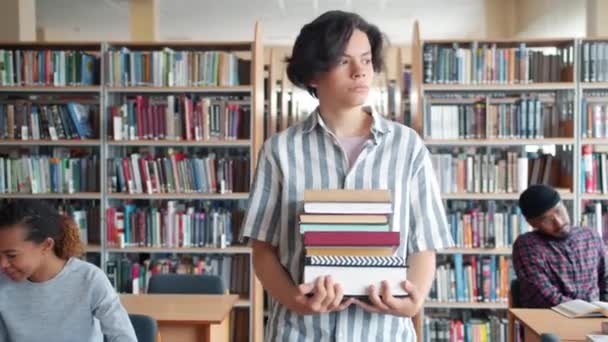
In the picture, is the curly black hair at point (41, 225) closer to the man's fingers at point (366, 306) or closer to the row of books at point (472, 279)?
the man's fingers at point (366, 306)

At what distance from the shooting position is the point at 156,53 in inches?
187

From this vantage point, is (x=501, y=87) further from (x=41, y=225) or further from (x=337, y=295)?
(x=337, y=295)

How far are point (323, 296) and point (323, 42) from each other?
1.46ft

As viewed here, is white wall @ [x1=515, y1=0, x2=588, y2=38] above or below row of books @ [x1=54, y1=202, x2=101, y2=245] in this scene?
above

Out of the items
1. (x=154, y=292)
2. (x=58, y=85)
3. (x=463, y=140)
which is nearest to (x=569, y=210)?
(x=463, y=140)

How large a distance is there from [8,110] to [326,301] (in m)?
4.43

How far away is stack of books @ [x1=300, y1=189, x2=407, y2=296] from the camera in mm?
1017

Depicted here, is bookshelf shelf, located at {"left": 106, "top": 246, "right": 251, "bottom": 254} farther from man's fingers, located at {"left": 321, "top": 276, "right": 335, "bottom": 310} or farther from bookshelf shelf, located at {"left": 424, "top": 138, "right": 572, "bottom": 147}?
man's fingers, located at {"left": 321, "top": 276, "right": 335, "bottom": 310}

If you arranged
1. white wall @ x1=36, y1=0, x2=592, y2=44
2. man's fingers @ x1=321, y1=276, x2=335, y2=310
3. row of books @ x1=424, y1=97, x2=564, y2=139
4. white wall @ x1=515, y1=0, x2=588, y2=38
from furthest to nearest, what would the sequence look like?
white wall @ x1=36, y1=0, x2=592, y2=44, white wall @ x1=515, y1=0, x2=588, y2=38, row of books @ x1=424, y1=97, x2=564, y2=139, man's fingers @ x1=321, y1=276, x2=335, y2=310

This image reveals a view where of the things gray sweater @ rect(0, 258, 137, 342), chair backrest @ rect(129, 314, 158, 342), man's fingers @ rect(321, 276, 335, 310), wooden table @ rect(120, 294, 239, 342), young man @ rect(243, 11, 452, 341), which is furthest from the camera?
wooden table @ rect(120, 294, 239, 342)

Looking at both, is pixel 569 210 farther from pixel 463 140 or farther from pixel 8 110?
pixel 8 110

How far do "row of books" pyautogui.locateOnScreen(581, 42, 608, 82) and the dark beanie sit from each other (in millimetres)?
1575

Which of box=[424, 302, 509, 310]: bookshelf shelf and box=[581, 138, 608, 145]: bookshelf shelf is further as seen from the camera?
box=[424, 302, 509, 310]: bookshelf shelf

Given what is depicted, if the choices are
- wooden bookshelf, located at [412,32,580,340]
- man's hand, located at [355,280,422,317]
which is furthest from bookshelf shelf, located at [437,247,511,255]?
man's hand, located at [355,280,422,317]
